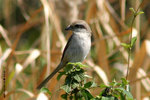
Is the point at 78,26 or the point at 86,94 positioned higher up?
the point at 78,26

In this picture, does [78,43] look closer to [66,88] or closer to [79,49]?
[79,49]

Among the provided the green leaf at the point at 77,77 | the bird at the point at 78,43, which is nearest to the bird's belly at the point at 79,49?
the bird at the point at 78,43

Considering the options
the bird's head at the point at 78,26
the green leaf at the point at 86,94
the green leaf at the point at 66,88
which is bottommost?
the green leaf at the point at 86,94

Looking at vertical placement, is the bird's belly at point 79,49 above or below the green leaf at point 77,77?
above

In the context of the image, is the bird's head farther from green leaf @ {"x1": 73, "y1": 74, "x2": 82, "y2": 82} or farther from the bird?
green leaf @ {"x1": 73, "y1": 74, "x2": 82, "y2": 82}

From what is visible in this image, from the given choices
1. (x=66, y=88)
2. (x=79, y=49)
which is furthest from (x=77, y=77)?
(x=79, y=49)

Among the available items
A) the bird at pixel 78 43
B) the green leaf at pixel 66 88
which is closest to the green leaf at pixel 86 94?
the green leaf at pixel 66 88

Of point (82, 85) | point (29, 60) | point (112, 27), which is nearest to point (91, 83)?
point (82, 85)

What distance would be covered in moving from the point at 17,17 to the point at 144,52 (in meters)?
2.58

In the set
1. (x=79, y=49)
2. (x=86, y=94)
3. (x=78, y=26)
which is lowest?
(x=86, y=94)

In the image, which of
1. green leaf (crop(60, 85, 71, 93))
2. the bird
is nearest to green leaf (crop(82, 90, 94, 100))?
green leaf (crop(60, 85, 71, 93))

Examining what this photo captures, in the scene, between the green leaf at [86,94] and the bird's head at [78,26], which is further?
the bird's head at [78,26]

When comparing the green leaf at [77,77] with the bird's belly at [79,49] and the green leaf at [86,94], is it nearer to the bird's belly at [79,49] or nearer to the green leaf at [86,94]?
the green leaf at [86,94]

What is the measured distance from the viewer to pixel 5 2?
3641mm
